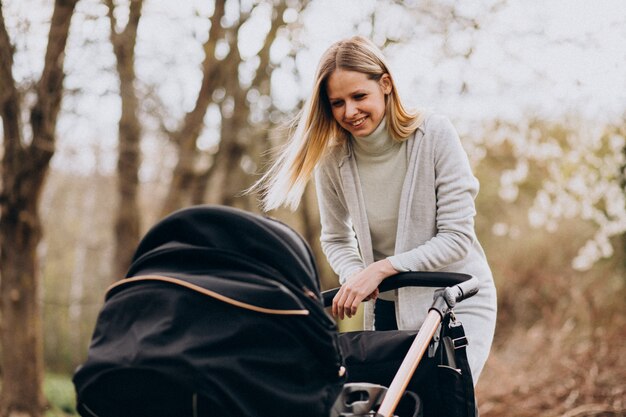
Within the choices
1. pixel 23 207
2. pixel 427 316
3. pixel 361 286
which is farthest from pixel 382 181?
pixel 23 207

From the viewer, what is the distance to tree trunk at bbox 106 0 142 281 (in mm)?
8859

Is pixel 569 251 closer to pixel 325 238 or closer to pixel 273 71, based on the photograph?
pixel 273 71

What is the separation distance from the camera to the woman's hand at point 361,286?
9.25 ft

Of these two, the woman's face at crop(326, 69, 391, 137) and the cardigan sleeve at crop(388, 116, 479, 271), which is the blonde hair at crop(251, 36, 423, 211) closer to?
the woman's face at crop(326, 69, 391, 137)

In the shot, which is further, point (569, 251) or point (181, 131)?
point (569, 251)

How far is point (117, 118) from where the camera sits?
990 centimetres

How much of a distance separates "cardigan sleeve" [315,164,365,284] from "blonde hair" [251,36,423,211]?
0.11m

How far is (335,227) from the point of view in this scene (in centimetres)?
333

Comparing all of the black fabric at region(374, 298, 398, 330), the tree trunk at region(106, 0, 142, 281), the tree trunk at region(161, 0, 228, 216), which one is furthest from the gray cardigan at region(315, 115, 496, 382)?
the tree trunk at region(161, 0, 228, 216)

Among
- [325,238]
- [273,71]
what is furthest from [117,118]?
[325,238]

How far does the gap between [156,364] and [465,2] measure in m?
7.26

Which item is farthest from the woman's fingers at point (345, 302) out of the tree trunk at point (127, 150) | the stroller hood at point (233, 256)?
the tree trunk at point (127, 150)

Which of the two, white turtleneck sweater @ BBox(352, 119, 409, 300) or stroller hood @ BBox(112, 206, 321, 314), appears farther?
white turtleneck sweater @ BBox(352, 119, 409, 300)

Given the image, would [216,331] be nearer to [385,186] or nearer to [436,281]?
[436,281]
